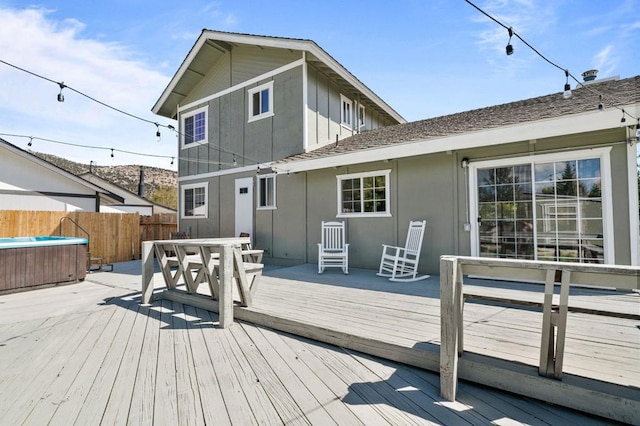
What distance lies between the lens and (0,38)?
480 cm

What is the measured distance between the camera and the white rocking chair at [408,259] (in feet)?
17.0

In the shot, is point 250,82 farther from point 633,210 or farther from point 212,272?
point 633,210

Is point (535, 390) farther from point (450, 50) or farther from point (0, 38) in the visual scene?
point (0, 38)

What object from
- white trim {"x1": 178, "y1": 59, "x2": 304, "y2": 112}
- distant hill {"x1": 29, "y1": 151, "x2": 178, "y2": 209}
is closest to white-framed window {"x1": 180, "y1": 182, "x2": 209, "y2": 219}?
white trim {"x1": 178, "y1": 59, "x2": 304, "y2": 112}

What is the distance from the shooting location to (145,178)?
33.0 meters

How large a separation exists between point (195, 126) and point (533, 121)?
31.2ft

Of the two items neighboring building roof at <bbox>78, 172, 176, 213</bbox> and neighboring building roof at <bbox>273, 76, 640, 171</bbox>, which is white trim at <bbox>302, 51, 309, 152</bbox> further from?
neighboring building roof at <bbox>78, 172, 176, 213</bbox>

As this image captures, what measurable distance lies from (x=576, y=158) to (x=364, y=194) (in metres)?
3.45

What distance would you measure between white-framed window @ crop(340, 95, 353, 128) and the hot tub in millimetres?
6965

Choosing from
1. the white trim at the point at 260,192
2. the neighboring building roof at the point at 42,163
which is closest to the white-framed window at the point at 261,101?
the white trim at the point at 260,192

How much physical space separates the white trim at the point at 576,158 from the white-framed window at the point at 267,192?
15.3 ft

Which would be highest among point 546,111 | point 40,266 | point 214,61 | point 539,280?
point 214,61

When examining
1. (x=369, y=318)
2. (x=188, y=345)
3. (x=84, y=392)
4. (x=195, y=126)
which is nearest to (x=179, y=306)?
(x=188, y=345)

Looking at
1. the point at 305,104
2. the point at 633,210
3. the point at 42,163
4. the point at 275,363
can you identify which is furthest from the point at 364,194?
the point at 42,163
